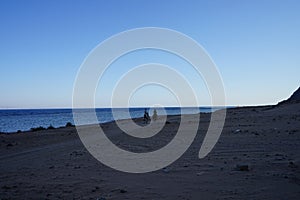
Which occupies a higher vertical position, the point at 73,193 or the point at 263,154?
the point at 263,154

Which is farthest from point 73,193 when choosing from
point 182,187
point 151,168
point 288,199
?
point 288,199

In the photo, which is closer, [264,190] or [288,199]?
[288,199]

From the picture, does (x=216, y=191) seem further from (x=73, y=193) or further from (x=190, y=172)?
(x=73, y=193)

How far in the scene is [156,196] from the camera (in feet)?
23.4

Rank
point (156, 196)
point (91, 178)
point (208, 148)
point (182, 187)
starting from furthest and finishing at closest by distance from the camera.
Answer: point (208, 148), point (91, 178), point (182, 187), point (156, 196)

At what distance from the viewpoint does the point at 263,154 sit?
1149cm

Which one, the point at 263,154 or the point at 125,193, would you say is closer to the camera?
the point at 125,193

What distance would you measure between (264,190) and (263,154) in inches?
179

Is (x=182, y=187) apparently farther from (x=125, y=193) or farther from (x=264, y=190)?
(x=264, y=190)

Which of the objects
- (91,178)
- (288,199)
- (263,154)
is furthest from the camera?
(263,154)

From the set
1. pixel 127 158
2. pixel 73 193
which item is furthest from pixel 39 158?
pixel 73 193

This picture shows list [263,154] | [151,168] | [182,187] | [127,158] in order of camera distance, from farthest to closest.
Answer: [127,158]
[263,154]
[151,168]
[182,187]

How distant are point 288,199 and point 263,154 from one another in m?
5.03

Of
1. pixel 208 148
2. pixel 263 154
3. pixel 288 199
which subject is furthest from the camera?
pixel 208 148
